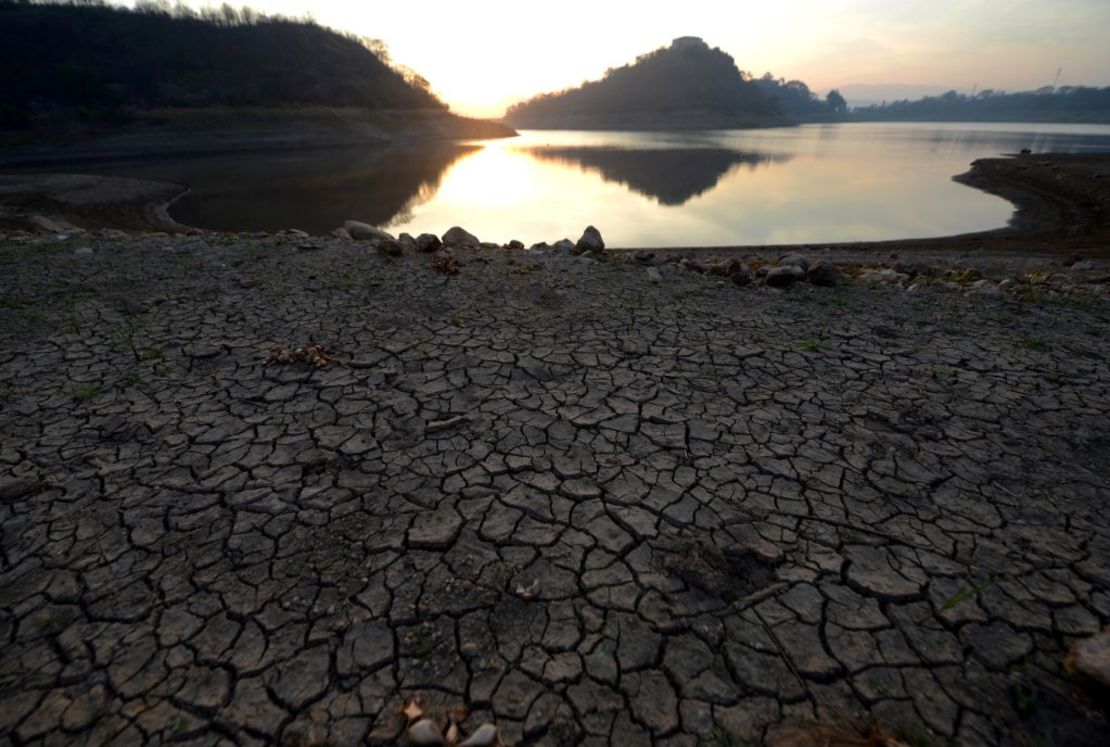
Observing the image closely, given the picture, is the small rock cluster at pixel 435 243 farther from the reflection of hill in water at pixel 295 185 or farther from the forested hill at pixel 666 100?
the forested hill at pixel 666 100

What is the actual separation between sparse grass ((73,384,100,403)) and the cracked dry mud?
1.5 inches

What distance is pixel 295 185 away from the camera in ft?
82.7

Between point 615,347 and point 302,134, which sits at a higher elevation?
point 302,134

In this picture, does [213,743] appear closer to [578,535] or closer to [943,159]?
[578,535]

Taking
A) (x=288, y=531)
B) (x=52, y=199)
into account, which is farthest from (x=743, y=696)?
(x=52, y=199)

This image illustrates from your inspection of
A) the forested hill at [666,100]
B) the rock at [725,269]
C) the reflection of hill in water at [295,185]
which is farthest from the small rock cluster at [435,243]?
the forested hill at [666,100]

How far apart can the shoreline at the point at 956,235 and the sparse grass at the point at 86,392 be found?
10728 millimetres

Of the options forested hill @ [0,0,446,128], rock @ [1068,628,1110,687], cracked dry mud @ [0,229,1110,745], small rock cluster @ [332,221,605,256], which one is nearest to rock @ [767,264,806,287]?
cracked dry mud @ [0,229,1110,745]

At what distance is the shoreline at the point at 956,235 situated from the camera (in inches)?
516

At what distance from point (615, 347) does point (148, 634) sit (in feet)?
13.3

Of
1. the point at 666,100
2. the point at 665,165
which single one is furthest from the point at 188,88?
the point at 666,100

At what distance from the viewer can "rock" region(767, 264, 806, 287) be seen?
279 inches

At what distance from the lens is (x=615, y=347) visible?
16.9 feet

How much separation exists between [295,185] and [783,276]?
25.6 metres
